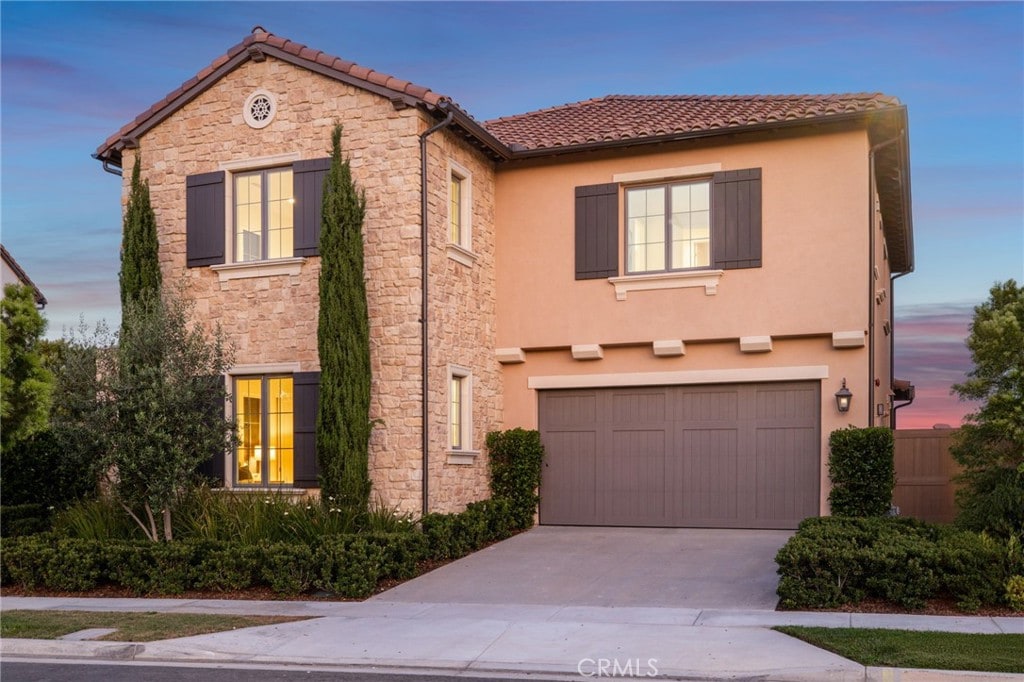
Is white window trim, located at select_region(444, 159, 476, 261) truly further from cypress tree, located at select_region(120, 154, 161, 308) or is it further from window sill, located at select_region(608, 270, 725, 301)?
cypress tree, located at select_region(120, 154, 161, 308)

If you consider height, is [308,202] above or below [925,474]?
above

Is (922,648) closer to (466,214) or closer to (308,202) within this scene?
(466,214)

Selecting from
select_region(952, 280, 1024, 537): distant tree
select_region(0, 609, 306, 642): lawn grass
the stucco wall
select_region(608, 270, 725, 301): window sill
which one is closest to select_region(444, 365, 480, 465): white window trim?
the stucco wall

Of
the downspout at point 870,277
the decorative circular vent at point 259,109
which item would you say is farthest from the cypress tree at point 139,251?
the downspout at point 870,277

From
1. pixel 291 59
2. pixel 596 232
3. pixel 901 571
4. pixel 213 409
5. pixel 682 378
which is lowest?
pixel 901 571

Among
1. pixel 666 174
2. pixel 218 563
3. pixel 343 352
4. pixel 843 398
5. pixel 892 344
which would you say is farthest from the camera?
pixel 892 344

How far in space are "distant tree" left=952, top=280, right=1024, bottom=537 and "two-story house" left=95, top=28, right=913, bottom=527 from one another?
8.57ft

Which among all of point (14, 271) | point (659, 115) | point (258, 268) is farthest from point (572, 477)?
point (14, 271)

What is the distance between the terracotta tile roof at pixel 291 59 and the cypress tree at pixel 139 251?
4.42 ft

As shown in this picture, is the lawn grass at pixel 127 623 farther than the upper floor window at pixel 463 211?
No

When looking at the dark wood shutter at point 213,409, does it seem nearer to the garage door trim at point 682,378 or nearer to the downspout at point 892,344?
the garage door trim at point 682,378

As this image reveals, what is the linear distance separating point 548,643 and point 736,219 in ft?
28.1

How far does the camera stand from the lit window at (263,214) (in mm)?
15453

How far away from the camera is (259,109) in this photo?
15.6 m
